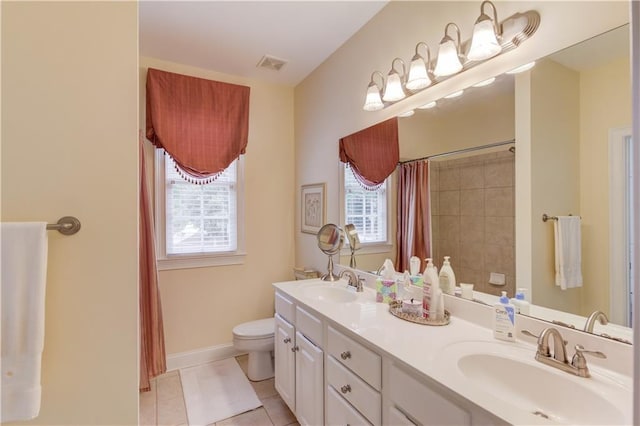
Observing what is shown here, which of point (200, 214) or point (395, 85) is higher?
point (395, 85)

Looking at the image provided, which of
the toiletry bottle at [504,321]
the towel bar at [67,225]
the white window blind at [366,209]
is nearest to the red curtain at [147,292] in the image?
the towel bar at [67,225]

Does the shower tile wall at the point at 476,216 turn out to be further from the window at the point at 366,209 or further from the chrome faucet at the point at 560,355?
the window at the point at 366,209

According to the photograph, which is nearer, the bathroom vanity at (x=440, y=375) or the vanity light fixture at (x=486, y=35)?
the bathroom vanity at (x=440, y=375)

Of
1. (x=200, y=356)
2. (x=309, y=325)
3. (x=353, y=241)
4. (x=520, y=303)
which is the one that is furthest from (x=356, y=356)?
(x=200, y=356)

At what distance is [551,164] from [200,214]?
2.65 metres

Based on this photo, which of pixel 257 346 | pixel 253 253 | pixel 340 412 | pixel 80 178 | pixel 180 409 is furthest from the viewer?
pixel 253 253

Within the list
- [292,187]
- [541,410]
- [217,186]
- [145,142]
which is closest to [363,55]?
[292,187]

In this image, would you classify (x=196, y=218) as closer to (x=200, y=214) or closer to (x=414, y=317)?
(x=200, y=214)

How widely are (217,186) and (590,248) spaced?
2.72 metres

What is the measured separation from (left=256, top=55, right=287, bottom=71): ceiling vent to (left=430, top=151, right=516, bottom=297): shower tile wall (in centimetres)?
175

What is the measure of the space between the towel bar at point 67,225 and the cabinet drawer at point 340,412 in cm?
130

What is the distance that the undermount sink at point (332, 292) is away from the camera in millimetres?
2047

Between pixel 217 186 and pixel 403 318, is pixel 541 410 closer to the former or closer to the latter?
pixel 403 318

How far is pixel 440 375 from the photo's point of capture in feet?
3.14
